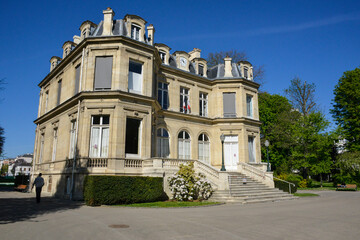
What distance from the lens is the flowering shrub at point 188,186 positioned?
50.0 ft

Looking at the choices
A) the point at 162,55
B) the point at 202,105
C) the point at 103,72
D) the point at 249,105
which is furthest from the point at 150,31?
the point at 249,105

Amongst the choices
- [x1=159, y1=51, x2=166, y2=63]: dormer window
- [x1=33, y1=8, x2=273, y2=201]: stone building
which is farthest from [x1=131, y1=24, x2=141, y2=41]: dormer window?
[x1=159, y1=51, x2=166, y2=63]: dormer window

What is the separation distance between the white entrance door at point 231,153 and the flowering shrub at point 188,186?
26.7 ft

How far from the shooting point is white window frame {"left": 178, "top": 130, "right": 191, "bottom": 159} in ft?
73.2

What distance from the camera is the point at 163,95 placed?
2217 centimetres

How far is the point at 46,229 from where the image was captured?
708 cm

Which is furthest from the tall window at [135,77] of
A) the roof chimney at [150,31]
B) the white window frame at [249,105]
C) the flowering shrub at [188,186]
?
the white window frame at [249,105]

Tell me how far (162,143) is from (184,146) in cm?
232

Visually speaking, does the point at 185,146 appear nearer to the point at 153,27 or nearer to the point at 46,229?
the point at 153,27

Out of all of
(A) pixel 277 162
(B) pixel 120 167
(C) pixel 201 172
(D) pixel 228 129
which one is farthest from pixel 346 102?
(B) pixel 120 167

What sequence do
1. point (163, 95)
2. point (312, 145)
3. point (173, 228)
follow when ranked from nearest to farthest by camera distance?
point (173, 228), point (163, 95), point (312, 145)

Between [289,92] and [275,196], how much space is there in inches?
881

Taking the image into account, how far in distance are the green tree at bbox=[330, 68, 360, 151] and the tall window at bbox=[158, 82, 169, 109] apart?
23420mm

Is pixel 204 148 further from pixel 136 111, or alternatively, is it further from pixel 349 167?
pixel 349 167
